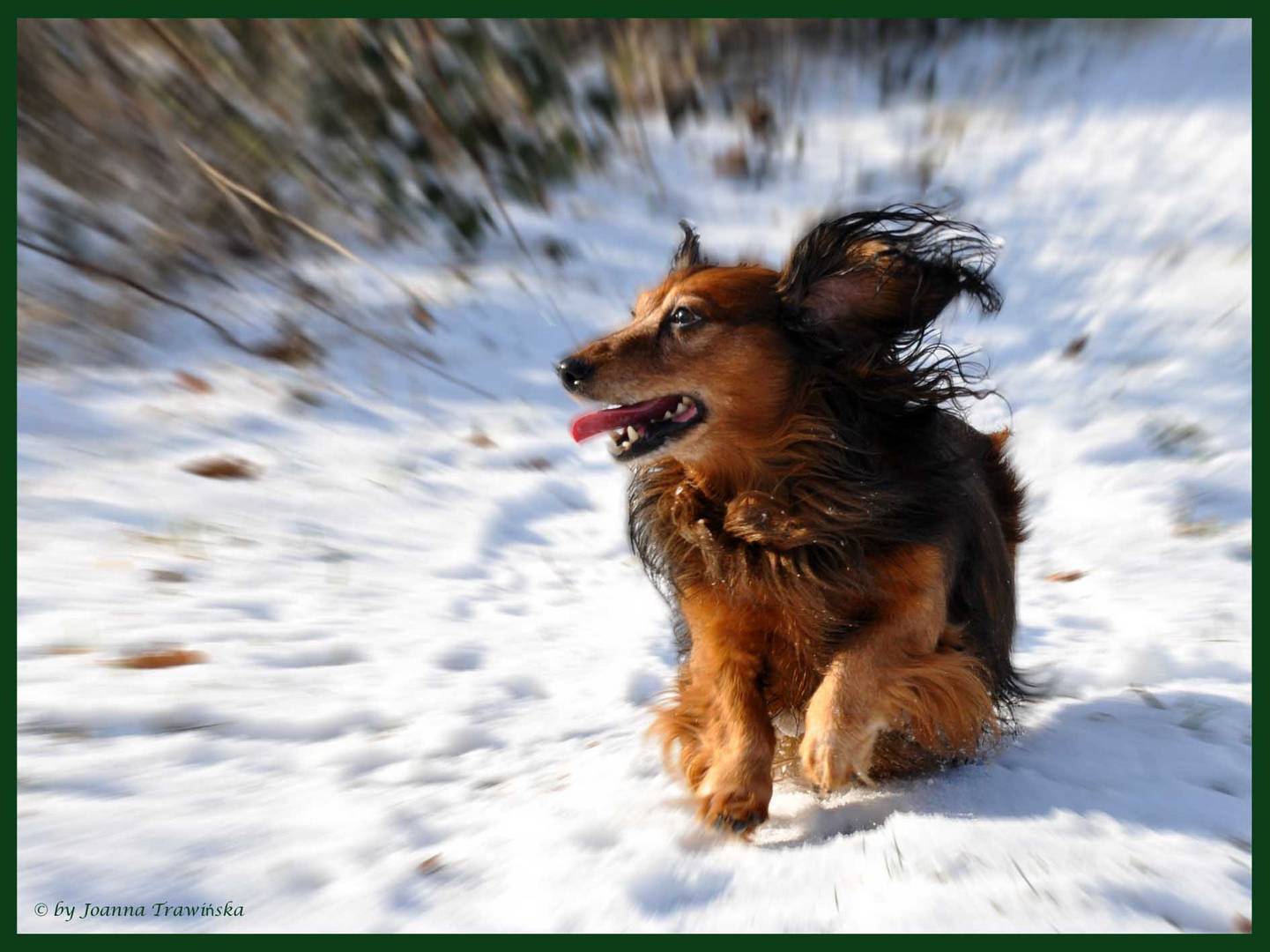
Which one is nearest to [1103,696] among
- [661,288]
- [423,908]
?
[661,288]

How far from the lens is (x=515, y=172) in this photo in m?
7.82

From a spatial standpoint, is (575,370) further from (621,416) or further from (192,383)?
(192,383)

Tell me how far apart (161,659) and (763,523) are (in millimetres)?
1762

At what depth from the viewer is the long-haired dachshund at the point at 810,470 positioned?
2.51 metres

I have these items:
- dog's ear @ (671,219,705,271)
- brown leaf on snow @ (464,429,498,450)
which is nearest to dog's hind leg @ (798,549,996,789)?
dog's ear @ (671,219,705,271)

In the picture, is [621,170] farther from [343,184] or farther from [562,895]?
[562,895]

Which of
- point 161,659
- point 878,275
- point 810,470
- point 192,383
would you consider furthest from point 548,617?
point 192,383

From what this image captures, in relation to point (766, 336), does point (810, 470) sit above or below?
below

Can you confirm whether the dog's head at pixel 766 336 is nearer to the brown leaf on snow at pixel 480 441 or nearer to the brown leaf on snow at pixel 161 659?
the brown leaf on snow at pixel 161 659

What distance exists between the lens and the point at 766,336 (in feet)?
8.71

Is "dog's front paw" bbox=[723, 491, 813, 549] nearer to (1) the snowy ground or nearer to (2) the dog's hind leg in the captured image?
(2) the dog's hind leg

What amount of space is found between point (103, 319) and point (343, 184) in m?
2.42

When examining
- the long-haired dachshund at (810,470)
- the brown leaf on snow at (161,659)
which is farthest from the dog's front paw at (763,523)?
the brown leaf on snow at (161,659)

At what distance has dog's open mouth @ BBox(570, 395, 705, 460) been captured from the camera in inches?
103
